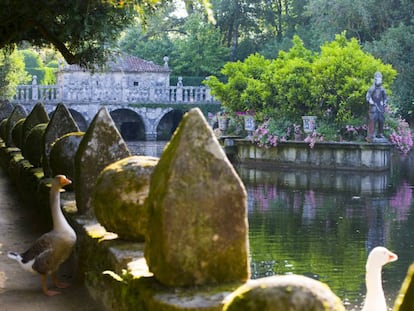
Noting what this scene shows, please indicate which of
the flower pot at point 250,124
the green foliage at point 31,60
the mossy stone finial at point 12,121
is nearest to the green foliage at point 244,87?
the flower pot at point 250,124

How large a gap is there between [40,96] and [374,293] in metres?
42.5

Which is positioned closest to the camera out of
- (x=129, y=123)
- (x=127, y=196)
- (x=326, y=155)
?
(x=127, y=196)

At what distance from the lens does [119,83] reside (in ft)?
152

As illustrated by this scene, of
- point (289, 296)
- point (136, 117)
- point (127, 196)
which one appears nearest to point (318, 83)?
point (127, 196)

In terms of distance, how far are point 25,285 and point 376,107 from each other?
751 inches

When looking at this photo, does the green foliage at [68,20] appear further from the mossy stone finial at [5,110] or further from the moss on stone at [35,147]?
the mossy stone finial at [5,110]

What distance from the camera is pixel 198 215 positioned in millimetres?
3482

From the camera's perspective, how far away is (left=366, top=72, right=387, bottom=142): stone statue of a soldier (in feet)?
76.7

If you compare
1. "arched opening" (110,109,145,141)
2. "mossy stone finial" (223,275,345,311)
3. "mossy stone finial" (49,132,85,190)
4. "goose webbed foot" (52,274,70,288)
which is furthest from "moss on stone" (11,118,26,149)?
"arched opening" (110,109,145,141)

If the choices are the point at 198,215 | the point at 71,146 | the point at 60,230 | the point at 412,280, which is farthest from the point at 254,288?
the point at 71,146

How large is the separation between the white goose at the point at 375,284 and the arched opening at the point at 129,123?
142 ft

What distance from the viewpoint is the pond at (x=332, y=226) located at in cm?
938

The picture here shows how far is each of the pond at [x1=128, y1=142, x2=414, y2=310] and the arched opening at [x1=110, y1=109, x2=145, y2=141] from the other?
26.9m

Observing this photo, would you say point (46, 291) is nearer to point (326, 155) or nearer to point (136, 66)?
point (326, 155)
